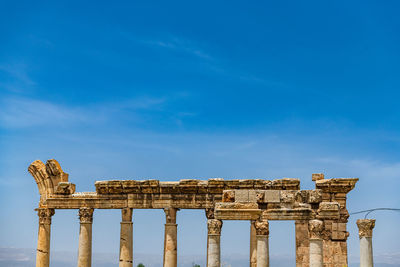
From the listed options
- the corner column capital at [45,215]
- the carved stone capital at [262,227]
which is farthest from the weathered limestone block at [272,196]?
the corner column capital at [45,215]

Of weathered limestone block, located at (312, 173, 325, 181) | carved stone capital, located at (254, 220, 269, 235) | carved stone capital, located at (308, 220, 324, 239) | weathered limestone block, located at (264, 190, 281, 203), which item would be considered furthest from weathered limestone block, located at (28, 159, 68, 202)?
carved stone capital, located at (308, 220, 324, 239)

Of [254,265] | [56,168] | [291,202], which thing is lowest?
[254,265]

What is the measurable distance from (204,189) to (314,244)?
9085mm

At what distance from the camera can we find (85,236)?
1387 inches

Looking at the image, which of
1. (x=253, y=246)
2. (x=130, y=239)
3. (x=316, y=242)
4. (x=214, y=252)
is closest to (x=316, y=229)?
(x=316, y=242)

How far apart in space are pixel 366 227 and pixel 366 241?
69 cm

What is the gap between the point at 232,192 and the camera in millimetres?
27125

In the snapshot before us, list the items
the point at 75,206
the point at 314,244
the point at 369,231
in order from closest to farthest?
the point at 314,244
the point at 369,231
the point at 75,206

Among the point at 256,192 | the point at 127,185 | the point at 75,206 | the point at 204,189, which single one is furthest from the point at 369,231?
the point at 75,206

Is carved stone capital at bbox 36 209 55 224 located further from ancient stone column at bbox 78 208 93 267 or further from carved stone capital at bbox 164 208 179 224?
carved stone capital at bbox 164 208 179 224

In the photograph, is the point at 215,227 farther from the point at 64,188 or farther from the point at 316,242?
the point at 64,188

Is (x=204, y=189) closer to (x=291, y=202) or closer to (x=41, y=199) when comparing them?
(x=291, y=202)

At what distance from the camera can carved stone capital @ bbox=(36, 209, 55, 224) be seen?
1423 inches

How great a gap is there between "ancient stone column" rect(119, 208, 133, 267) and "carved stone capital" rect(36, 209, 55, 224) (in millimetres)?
4585
